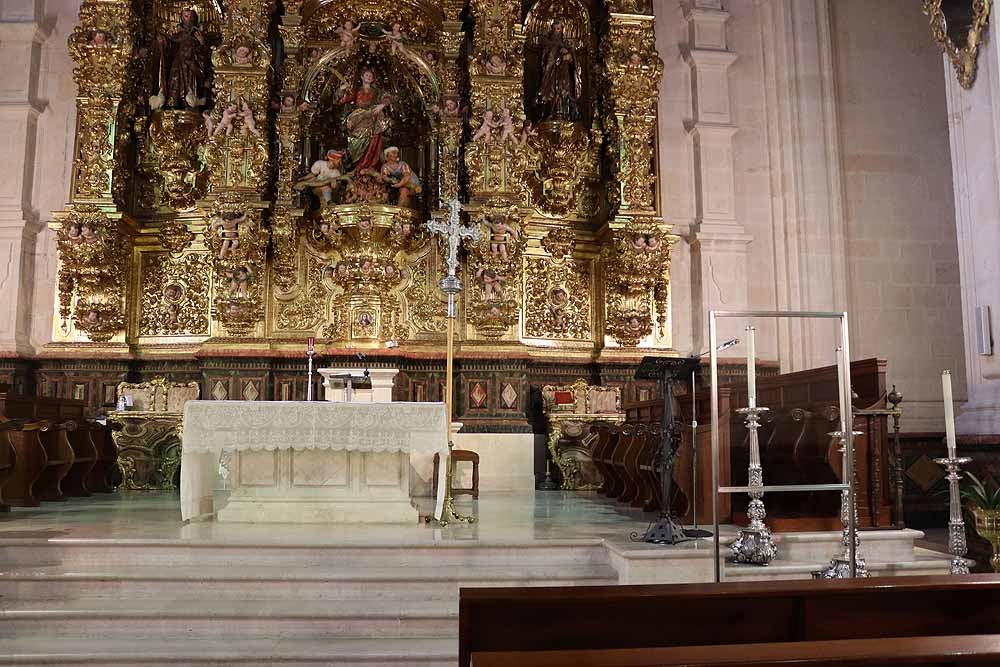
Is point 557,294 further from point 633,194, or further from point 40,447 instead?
point 40,447

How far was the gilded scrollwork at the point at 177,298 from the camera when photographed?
1261 centimetres

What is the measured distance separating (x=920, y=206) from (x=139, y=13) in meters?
11.8

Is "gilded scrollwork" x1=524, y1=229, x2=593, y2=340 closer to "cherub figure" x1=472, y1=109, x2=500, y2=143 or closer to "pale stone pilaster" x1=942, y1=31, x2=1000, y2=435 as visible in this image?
"cherub figure" x1=472, y1=109, x2=500, y2=143

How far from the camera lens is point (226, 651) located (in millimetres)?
5148

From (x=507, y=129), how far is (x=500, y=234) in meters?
1.49

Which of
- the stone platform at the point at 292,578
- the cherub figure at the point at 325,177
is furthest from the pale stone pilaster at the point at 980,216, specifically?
the cherub figure at the point at 325,177

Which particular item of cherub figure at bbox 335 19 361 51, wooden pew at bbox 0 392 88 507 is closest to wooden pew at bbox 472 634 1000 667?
wooden pew at bbox 0 392 88 507

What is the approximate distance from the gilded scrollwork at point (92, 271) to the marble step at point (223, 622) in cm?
716

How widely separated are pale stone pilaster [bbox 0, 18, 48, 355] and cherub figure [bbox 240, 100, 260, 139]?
10.2ft

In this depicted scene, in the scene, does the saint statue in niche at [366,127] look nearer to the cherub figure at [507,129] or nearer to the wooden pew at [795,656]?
the cherub figure at [507,129]

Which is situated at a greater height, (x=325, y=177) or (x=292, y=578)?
(x=325, y=177)

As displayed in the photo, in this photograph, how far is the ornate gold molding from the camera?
8.58 meters

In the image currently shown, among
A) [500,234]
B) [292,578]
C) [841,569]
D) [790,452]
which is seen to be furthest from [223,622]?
[500,234]

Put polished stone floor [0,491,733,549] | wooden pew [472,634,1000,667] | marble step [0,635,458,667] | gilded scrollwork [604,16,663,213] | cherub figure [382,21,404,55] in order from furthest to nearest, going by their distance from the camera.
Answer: cherub figure [382,21,404,55], gilded scrollwork [604,16,663,213], polished stone floor [0,491,733,549], marble step [0,635,458,667], wooden pew [472,634,1000,667]
